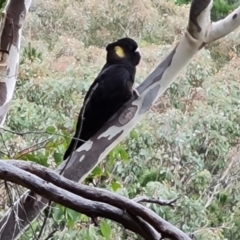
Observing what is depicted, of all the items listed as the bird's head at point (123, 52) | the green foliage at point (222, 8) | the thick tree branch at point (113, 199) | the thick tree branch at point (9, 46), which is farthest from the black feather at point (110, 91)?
the green foliage at point (222, 8)

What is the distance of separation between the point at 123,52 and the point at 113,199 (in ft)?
2.68

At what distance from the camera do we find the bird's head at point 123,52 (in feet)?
4.18

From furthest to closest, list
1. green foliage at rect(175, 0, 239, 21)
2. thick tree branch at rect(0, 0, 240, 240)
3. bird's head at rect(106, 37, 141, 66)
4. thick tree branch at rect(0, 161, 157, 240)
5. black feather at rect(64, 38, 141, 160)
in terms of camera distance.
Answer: green foliage at rect(175, 0, 239, 21) → bird's head at rect(106, 37, 141, 66) → black feather at rect(64, 38, 141, 160) → thick tree branch at rect(0, 0, 240, 240) → thick tree branch at rect(0, 161, 157, 240)

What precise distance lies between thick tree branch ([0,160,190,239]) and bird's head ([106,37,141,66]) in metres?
0.77

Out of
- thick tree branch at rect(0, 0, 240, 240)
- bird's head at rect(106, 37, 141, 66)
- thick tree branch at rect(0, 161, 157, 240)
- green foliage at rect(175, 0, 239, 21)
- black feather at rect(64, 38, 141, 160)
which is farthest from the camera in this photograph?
green foliage at rect(175, 0, 239, 21)

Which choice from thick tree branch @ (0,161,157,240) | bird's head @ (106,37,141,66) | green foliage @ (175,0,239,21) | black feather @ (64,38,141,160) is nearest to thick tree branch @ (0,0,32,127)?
black feather @ (64,38,141,160)

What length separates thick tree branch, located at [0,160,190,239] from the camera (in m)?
0.48

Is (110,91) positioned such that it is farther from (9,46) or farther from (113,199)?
(113,199)

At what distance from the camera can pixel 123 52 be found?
127 centimetres

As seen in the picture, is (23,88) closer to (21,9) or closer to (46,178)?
(21,9)

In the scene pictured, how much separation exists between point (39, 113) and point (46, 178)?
3.94ft

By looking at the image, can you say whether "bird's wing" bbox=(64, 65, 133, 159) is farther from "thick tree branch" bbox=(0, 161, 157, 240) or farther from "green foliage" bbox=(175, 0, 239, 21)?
"green foliage" bbox=(175, 0, 239, 21)

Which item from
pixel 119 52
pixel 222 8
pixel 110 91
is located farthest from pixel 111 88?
pixel 222 8

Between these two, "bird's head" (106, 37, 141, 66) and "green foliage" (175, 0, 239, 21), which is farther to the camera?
"green foliage" (175, 0, 239, 21)
